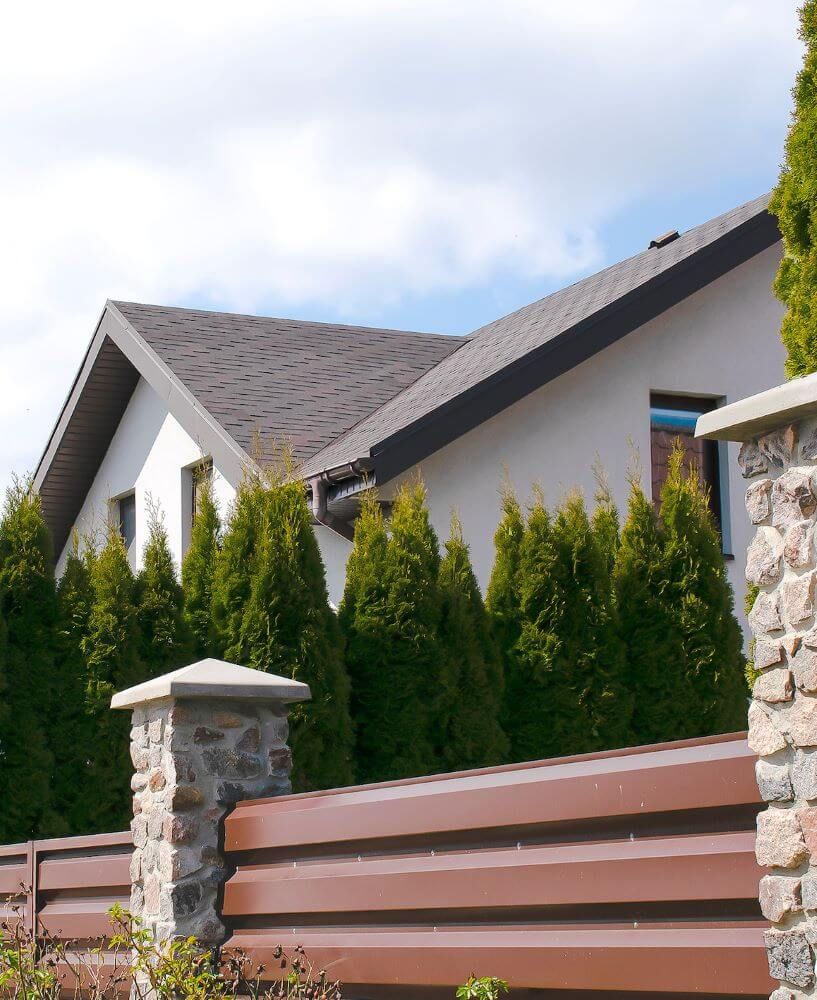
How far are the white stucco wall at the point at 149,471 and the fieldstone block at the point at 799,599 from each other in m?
8.77

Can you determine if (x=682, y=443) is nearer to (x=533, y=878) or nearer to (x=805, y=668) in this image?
(x=533, y=878)

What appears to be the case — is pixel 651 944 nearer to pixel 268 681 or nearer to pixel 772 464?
pixel 772 464

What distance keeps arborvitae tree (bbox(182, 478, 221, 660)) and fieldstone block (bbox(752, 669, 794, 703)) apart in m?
5.76

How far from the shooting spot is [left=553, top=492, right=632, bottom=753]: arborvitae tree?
26.9 ft

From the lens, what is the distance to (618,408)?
36.9 feet

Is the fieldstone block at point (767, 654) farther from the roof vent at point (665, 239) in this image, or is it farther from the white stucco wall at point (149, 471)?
the roof vent at point (665, 239)

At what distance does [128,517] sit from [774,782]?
11.7 m

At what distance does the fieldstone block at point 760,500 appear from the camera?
324 centimetres

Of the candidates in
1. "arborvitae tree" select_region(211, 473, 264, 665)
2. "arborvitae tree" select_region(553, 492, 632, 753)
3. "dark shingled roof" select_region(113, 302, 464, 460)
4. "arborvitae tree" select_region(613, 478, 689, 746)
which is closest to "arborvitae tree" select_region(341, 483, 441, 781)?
"arborvitae tree" select_region(211, 473, 264, 665)

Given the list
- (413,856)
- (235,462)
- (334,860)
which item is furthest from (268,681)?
(235,462)

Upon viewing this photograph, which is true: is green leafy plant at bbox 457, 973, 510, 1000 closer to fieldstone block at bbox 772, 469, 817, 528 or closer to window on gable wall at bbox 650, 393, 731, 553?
fieldstone block at bbox 772, 469, 817, 528

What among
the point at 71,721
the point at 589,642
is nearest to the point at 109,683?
the point at 71,721

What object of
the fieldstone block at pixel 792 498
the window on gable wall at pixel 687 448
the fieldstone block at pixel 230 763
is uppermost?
the window on gable wall at pixel 687 448

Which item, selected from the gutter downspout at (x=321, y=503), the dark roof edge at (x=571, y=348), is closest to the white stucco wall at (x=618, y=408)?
the dark roof edge at (x=571, y=348)
